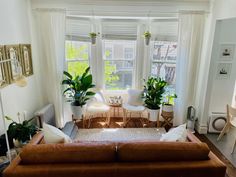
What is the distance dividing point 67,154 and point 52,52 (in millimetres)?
2484

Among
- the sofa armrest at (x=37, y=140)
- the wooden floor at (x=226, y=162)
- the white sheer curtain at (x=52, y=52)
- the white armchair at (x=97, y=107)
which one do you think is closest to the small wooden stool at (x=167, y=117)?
the wooden floor at (x=226, y=162)

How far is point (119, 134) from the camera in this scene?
3.94 m

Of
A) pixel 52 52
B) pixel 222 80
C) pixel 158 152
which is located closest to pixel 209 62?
pixel 222 80

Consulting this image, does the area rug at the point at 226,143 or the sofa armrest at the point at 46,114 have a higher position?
the sofa armrest at the point at 46,114

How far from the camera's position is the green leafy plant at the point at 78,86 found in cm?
390

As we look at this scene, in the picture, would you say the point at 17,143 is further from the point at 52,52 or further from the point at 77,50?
the point at 77,50

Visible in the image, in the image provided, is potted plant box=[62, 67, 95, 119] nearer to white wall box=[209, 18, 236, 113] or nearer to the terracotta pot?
the terracotta pot

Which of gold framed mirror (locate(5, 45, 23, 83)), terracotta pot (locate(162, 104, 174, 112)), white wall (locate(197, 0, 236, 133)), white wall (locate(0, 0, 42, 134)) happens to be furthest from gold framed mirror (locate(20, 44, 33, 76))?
white wall (locate(197, 0, 236, 133))

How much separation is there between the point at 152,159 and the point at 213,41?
2708 millimetres

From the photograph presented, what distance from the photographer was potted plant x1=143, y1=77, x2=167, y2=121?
4023 millimetres

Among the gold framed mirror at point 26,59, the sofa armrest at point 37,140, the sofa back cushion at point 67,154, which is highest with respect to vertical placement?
the gold framed mirror at point 26,59

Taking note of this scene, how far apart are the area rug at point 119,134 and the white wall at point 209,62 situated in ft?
3.10

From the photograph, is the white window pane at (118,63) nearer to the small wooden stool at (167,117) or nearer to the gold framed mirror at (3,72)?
the small wooden stool at (167,117)

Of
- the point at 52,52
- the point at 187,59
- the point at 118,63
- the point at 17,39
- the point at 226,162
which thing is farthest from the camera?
the point at 118,63
